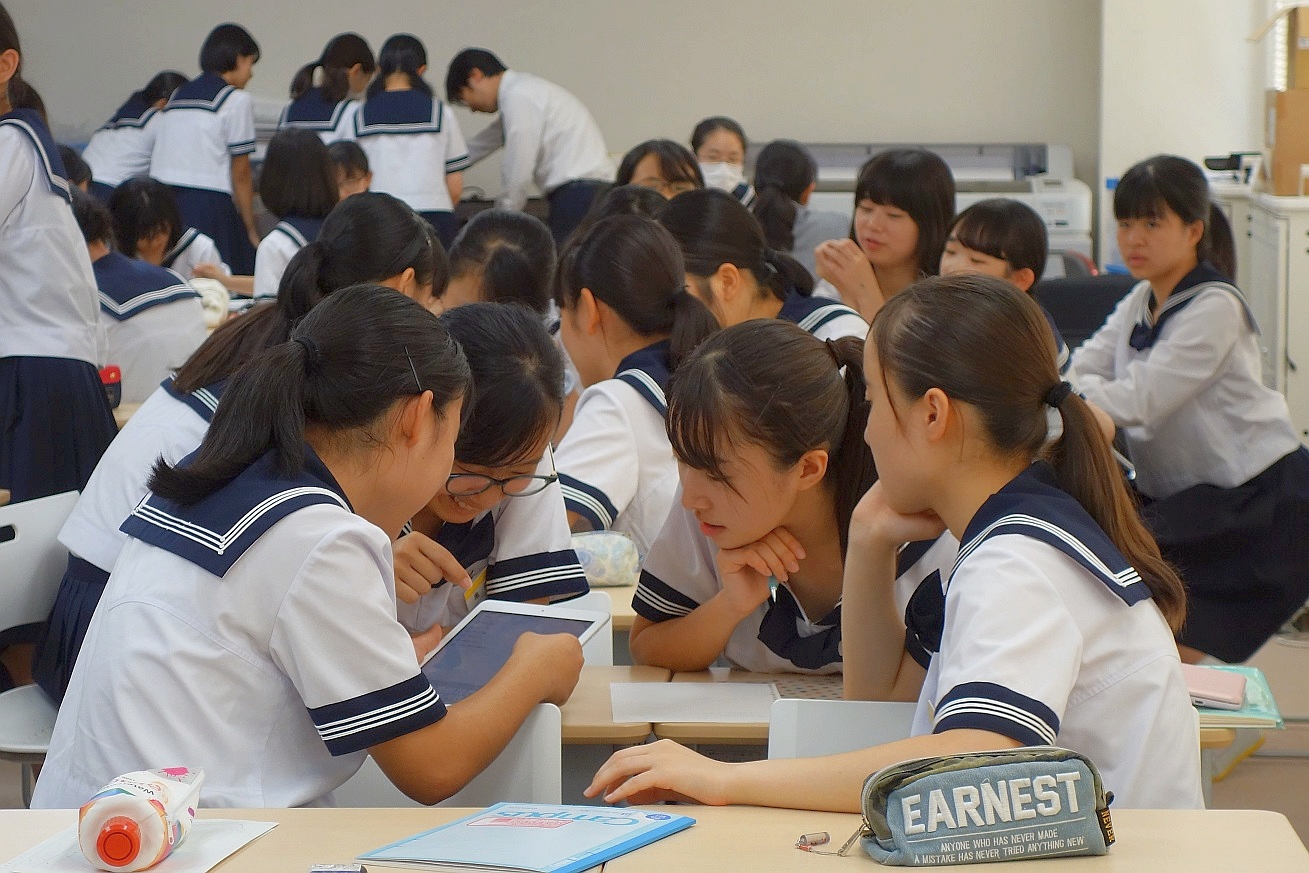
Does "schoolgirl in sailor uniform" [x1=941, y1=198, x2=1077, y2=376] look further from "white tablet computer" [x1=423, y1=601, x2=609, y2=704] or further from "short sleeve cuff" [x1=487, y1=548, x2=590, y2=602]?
"white tablet computer" [x1=423, y1=601, x2=609, y2=704]

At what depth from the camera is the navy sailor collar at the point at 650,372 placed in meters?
2.51

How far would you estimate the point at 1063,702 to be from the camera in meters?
1.24

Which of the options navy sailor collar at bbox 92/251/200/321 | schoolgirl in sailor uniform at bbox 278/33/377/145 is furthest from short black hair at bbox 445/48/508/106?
navy sailor collar at bbox 92/251/200/321

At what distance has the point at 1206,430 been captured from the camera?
3344mm

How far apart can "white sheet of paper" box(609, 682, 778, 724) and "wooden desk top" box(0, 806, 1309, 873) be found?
Result: 0.47m

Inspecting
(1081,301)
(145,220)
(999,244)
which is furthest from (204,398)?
(1081,301)

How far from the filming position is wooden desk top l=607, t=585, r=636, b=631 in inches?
85.4

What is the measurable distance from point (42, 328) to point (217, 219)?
3847 mm

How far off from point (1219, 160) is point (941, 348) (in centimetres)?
531

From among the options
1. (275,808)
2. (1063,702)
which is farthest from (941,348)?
(275,808)

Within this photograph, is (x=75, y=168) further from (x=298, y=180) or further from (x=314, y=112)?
(x=314, y=112)

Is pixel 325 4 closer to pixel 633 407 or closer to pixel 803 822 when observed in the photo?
pixel 633 407

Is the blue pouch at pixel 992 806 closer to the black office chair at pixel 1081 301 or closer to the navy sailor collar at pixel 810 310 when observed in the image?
the navy sailor collar at pixel 810 310

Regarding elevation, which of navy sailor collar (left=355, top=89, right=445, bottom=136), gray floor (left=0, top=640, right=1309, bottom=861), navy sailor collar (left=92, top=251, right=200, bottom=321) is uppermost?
navy sailor collar (left=355, top=89, right=445, bottom=136)
